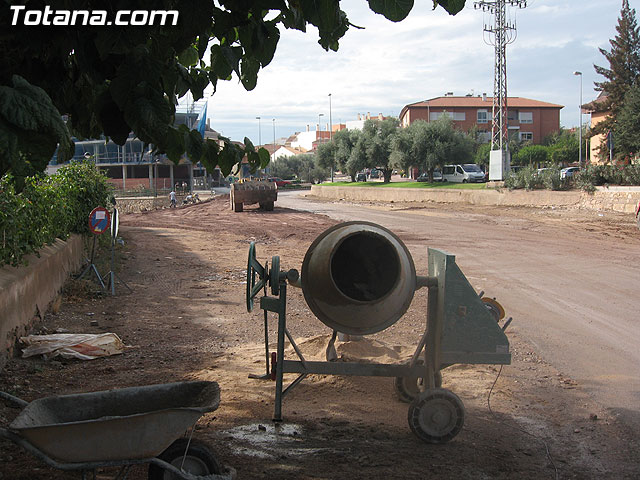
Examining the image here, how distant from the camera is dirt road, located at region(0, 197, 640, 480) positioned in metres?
4.27

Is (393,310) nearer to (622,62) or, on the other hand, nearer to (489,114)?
(622,62)

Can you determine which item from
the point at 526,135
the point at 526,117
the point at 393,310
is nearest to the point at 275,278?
the point at 393,310

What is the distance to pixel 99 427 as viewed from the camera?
10.6 feet

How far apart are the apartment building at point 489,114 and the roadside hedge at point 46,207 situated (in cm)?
7643

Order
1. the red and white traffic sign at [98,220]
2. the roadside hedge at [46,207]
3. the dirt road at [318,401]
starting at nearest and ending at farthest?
the dirt road at [318,401] < the roadside hedge at [46,207] < the red and white traffic sign at [98,220]

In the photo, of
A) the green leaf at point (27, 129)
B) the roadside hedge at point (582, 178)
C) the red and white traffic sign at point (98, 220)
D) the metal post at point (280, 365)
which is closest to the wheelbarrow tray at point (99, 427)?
the metal post at point (280, 365)

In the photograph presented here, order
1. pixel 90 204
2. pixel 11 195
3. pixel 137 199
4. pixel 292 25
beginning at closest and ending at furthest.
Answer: pixel 292 25 → pixel 11 195 → pixel 90 204 → pixel 137 199

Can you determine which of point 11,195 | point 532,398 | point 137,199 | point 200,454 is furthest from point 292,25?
point 137,199

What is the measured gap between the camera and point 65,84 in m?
3.81

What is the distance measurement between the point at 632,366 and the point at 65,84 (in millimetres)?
5821

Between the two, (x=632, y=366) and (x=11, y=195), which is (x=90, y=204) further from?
(x=632, y=366)

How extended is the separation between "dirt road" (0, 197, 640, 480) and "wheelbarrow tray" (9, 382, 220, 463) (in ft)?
1.87

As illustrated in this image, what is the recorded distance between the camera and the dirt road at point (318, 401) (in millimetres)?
4270
